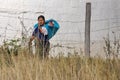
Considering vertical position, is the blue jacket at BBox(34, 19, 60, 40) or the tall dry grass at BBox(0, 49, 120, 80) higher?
the blue jacket at BBox(34, 19, 60, 40)

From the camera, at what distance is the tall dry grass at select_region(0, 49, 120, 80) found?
15.7 ft

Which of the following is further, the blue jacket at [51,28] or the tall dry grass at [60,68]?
the blue jacket at [51,28]

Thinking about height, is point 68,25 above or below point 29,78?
above

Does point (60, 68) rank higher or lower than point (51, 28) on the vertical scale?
lower

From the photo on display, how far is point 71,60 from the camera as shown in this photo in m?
5.22

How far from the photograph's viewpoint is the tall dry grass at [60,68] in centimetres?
478

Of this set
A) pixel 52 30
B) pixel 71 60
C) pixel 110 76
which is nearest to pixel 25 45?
pixel 71 60

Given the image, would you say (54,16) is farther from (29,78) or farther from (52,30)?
(29,78)

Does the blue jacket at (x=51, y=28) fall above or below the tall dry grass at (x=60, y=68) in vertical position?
above

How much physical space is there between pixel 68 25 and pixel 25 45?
3804 mm

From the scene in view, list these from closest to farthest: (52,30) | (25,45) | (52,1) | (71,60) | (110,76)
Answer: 1. (110,76)
2. (71,60)
3. (25,45)
4. (52,30)
5. (52,1)

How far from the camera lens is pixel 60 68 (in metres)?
5.05

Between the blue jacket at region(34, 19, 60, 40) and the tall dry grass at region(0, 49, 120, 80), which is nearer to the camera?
the tall dry grass at region(0, 49, 120, 80)

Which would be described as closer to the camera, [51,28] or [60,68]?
[60,68]
